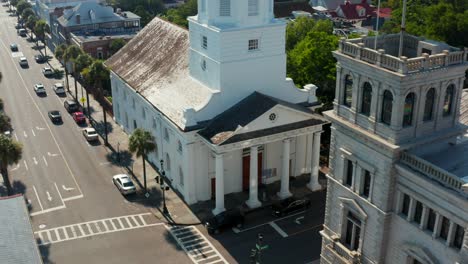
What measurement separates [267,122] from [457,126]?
2116cm

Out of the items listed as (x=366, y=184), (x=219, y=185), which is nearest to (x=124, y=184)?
(x=219, y=185)

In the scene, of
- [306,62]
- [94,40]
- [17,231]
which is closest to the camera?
[17,231]

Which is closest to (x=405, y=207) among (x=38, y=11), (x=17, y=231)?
(x=17, y=231)

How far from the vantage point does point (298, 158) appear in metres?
64.1

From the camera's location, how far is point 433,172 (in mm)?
33250

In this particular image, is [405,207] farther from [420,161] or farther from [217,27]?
[217,27]

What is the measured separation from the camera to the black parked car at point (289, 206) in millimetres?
56531

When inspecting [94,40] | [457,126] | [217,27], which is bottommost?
[94,40]

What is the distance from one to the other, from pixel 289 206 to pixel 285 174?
408cm

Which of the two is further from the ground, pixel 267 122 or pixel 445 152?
pixel 445 152

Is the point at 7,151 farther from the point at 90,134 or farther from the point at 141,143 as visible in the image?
the point at 90,134

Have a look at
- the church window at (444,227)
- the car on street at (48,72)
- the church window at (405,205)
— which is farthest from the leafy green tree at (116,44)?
the church window at (444,227)

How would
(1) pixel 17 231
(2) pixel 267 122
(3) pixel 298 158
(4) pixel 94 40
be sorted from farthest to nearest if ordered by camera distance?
(4) pixel 94 40 < (3) pixel 298 158 < (2) pixel 267 122 < (1) pixel 17 231

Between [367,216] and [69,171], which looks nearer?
[367,216]
